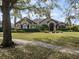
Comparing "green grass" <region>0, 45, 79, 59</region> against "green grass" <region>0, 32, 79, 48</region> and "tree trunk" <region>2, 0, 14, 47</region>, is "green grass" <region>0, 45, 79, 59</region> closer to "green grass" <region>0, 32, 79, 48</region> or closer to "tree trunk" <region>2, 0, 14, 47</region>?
"tree trunk" <region>2, 0, 14, 47</region>

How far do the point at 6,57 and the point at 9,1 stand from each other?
6.71m

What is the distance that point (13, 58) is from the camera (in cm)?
1427

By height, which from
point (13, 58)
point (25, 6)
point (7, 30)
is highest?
point (25, 6)

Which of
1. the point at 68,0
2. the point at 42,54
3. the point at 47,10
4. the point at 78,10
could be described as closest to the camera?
the point at 42,54

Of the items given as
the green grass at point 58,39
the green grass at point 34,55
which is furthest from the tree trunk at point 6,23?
the green grass at point 58,39

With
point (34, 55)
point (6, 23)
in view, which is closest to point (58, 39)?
point (6, 23)

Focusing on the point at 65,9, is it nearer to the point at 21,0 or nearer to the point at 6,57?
the point at 21,0

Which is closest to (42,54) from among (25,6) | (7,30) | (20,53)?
(20,53)

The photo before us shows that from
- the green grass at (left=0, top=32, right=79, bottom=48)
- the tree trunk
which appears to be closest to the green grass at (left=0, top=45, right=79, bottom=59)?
the tree trunk

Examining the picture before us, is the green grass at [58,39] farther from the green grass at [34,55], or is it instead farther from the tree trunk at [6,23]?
the green grass at [34,55]

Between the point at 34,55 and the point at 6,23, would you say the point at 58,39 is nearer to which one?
the point at 6,23

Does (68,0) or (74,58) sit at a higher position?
(68,0)

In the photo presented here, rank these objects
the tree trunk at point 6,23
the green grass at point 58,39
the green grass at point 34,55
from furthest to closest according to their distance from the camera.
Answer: the green grass at point 58,39 < the tree trunk at point 6,23 < the green grass at point 34,55

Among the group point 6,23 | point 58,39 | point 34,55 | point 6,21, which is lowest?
point 34,55
